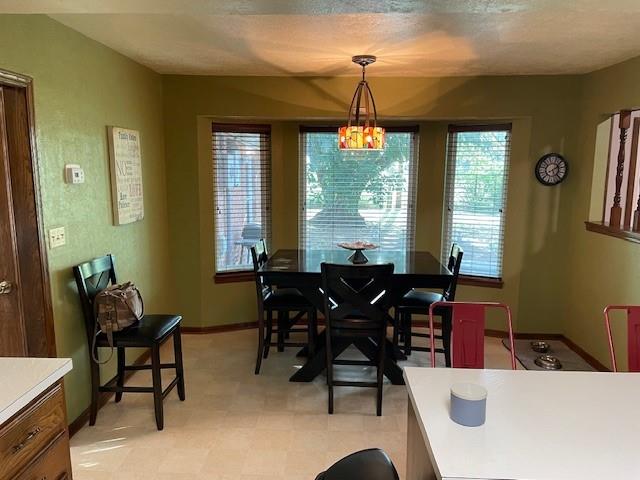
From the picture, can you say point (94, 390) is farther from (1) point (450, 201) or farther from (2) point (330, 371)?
(1) point (450, 201)

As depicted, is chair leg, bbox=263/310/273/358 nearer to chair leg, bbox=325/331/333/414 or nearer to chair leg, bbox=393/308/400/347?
chair leg, bbox=325/331/333/414

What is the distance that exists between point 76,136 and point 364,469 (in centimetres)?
253

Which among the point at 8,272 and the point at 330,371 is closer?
the point at 8,272

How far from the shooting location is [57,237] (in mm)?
2521

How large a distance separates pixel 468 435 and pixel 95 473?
2.01 meters

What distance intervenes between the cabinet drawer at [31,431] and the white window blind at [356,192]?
3291 mm

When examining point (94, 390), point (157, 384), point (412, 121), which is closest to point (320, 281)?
point (157, 384)

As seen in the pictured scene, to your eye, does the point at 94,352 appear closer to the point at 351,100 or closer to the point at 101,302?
the point at 101,302

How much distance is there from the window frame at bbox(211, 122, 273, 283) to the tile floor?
40.4 inches

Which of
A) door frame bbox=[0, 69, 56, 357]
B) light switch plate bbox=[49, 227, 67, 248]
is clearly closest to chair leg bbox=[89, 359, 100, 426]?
door frame bbox=[0, 69, 56, 357]

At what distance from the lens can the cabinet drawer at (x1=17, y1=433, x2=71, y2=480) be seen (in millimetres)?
1464

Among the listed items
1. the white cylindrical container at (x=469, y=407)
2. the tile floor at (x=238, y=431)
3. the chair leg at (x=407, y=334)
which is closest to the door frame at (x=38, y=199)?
the tile floor at (x=238, y=431)

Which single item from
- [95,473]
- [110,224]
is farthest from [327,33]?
[95,473]

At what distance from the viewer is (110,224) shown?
10.3 ft
